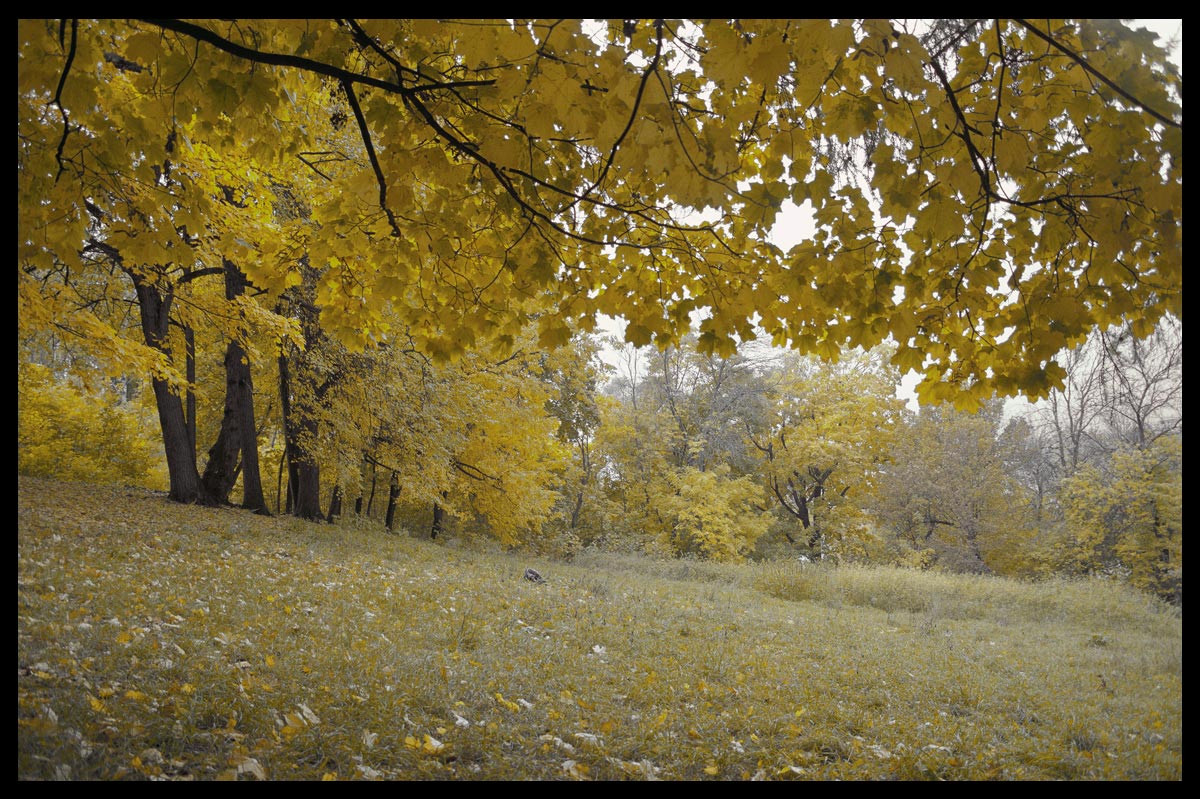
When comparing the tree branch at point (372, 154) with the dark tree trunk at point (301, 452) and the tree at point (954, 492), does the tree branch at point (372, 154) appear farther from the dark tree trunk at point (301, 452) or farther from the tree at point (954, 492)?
the dark tree trunk at point (301, 452)

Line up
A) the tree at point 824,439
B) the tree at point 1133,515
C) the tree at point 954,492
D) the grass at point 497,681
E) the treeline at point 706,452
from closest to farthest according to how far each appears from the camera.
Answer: the tree at point 1133,515
the grass at point 497,681
the treeline at point 706,452
the tree at point 954,492
the tree at point 824,439

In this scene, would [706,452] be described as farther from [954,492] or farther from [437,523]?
[954,492]

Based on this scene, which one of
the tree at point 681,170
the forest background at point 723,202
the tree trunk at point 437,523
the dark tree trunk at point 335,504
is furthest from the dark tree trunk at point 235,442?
the tree at point 681,170

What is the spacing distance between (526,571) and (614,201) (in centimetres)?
760

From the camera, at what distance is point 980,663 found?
5.54m

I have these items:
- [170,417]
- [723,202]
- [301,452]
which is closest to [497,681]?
[723,202]

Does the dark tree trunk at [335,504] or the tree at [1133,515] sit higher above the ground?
the tree at [1133,515]

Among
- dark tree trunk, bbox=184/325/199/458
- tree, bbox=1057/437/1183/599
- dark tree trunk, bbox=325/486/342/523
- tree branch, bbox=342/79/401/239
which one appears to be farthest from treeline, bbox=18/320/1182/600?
tree branch, bbox=342/79/401/239

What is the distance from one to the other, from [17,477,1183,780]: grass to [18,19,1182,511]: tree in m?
1.22

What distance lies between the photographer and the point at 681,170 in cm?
187

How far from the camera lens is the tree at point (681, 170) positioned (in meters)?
2.02

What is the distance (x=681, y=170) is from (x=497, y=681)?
338 cm

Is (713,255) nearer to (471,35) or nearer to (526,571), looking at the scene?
(471,35)

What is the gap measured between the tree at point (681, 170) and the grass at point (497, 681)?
1.22 m
